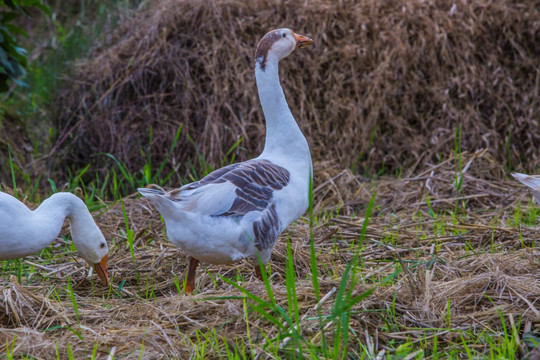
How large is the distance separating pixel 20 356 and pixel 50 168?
413cm

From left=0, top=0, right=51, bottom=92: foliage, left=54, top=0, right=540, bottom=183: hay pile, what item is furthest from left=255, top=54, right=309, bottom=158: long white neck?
left=0, top=0, right=51, bottom=92: foliage

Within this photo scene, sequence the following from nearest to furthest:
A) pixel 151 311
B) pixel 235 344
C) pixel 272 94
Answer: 1. pixel 235 344
2. pixel 151 311
3. pixel 272 94

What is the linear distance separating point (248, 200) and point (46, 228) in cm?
107

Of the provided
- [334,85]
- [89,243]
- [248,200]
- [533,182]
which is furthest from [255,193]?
[334,85]

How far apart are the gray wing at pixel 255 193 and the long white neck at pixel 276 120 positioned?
38cm

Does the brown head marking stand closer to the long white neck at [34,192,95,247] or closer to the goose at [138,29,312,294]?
the goose at [138,29,312,294]

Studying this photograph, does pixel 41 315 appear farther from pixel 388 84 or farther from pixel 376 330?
pixel 388 84

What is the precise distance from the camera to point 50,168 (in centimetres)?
654

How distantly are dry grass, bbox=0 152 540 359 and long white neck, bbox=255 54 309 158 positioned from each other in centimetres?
69

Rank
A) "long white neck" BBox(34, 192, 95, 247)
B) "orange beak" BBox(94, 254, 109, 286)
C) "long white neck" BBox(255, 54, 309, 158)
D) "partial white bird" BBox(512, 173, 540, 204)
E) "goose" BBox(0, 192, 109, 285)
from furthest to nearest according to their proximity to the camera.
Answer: "long white neck" BBox(255, 54, 309, 158), "orange beak" BBox(94, 254, 109, 286), "partial white bird" BBox(512, 173, 540, 204), "long white neck" BBox(34, 192, 95, 247), "goose" BBox(0, 192, 109, 285)

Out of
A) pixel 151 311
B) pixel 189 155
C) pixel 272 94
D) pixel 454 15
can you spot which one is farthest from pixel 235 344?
pixel 454 15

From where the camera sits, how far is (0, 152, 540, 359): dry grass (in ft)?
9.04

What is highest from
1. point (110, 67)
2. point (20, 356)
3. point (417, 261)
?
point (110, 67)

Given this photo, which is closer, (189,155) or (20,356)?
(20,356)
